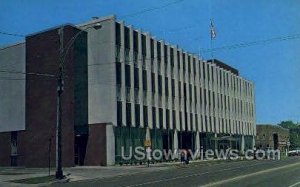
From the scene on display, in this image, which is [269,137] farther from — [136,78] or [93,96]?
[93,96]

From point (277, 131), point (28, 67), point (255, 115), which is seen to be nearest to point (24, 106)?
point (28, 67)

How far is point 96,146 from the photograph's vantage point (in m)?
47.7

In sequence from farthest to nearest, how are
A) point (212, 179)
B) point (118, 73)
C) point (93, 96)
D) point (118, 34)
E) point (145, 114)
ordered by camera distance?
1. point (145, 114)
2. point (118, 34)
3. point (93, 96)
4. point (118, 73)
5. point (212, 179)

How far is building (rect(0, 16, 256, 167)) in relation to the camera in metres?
47.5

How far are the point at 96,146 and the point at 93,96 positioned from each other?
5311 millimetres

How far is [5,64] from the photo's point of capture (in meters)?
55.0

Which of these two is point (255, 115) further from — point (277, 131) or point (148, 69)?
point (148, 69)

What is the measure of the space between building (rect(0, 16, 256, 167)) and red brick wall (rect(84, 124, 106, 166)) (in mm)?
102

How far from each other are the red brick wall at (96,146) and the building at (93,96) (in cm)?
10

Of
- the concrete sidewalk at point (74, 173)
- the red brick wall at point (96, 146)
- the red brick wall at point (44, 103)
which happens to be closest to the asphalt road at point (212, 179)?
the concrete sidewalk at point (74, 173)

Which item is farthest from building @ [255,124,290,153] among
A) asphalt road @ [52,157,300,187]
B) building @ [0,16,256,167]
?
asphalt road @ [52,157,300,187]

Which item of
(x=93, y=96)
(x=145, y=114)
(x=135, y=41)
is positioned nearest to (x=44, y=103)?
(x=93, y=96)

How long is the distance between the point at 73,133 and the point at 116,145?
4.54m

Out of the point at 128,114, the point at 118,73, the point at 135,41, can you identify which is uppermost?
the point at 135,41
